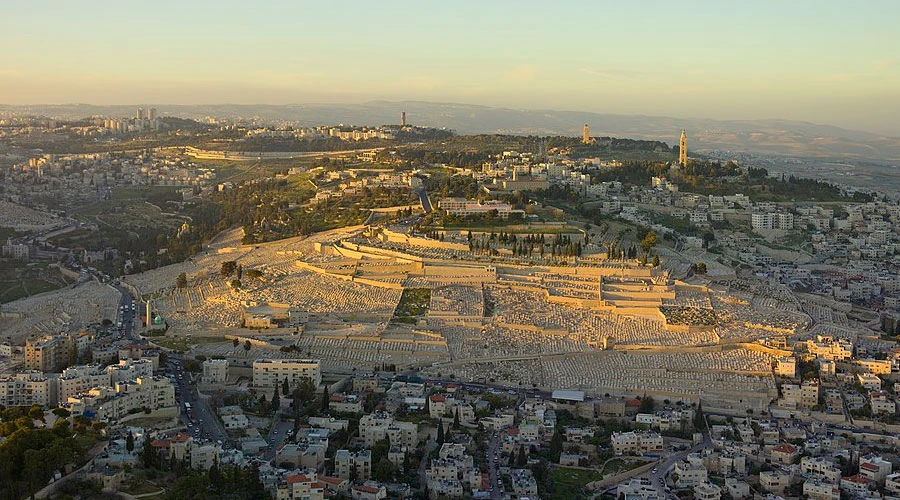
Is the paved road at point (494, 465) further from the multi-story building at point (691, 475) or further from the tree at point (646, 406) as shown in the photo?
the tree at point (646, 406)

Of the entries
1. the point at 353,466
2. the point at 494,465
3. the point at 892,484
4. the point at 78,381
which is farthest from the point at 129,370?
the point at 892,484

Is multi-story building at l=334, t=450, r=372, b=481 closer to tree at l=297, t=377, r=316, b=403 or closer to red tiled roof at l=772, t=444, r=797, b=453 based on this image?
tree at l=297, t=377, r=316, b=403

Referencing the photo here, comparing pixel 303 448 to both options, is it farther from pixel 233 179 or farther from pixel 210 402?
pixel 233 179

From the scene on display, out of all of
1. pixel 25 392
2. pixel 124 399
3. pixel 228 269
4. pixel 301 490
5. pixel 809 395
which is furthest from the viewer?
pixel 228 269

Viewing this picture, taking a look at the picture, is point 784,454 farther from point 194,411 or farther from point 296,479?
point 194,411

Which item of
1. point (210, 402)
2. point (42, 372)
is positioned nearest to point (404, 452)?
point (210, 402)

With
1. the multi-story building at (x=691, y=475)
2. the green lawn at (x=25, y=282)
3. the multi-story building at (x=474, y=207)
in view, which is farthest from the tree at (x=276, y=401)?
the multi-story building at (x=474, y=207)
